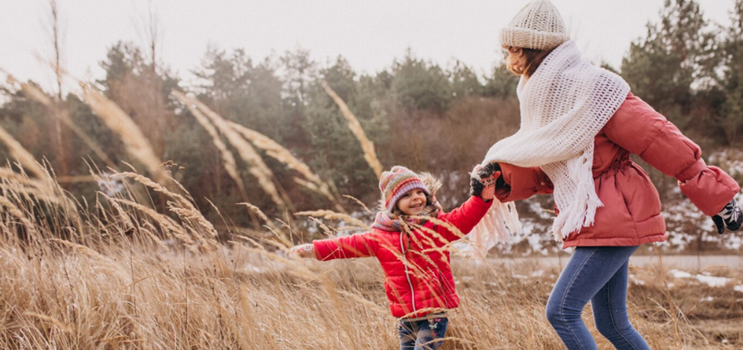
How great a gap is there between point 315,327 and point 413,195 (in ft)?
2.64

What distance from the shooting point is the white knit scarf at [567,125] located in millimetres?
1594

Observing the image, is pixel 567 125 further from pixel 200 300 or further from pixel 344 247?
pixel 200 300

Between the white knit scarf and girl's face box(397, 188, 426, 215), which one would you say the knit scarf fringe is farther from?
the white knit scarf

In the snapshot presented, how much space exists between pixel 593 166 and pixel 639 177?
152mm

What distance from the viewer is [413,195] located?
6.93 feet

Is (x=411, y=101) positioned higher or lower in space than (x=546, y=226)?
higher

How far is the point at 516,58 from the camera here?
1.84 metres

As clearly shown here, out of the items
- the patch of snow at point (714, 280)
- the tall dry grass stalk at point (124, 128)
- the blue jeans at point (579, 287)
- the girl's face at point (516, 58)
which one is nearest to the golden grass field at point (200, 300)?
the tall dry grass stalk at point (124, 128)

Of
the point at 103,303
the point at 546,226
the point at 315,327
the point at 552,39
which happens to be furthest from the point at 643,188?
the point at 546,226

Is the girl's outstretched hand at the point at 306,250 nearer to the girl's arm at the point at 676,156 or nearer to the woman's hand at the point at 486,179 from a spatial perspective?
the woman's hand at the point at 486,179

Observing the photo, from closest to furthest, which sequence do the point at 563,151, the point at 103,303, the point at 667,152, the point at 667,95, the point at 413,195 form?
1. the point at 667,152
2. the point at 563,151
3. the point at 413,195
4. the point at 103,303
5. the point at 667,95

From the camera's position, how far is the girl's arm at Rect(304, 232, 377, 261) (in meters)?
2.07

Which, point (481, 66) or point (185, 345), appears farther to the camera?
point (481, 66)

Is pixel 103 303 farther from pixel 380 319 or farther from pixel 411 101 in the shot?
pixel 411 101
